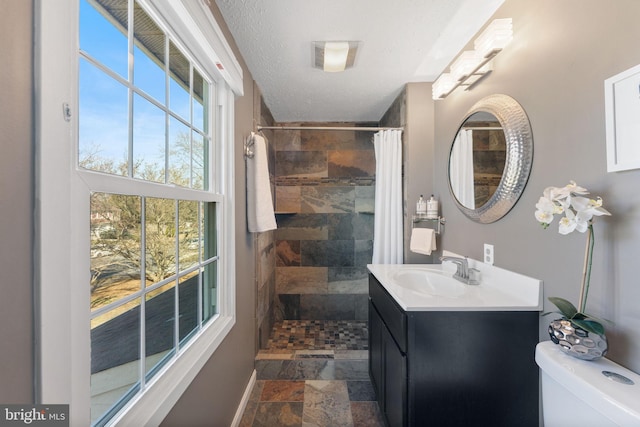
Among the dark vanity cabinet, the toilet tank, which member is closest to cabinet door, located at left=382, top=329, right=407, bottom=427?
the dark vanity cabinet

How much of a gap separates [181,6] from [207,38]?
0.17m

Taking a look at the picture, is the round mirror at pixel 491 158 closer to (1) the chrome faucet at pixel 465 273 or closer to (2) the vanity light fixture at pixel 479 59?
(2) the vanity light fixture at pixel 479 59

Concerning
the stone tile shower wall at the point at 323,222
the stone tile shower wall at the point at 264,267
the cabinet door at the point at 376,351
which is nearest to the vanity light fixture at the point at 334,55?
the stone tile shower wall at the point at 264,267

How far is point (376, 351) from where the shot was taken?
5.28ft

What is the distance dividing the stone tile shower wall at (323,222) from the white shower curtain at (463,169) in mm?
1197

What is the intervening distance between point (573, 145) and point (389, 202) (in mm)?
1311

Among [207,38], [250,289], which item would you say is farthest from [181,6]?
[250,289]

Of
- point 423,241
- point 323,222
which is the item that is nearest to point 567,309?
point 423,241

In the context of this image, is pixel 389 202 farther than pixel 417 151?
Yes

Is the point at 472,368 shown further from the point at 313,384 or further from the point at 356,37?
the point at 356,37

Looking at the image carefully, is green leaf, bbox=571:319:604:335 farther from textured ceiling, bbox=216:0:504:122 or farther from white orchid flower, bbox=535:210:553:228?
textured ceiling, bbox=216:0:504:122

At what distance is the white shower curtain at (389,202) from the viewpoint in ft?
7.02

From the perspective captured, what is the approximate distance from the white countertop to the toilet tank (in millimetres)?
215

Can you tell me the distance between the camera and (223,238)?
1.38 meters
